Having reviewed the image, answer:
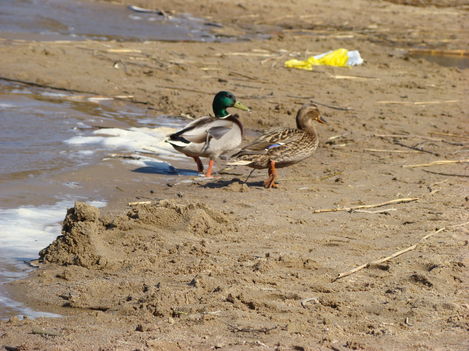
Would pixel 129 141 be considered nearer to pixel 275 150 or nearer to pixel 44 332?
pixel 275 150

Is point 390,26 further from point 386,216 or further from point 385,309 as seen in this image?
point 385,309

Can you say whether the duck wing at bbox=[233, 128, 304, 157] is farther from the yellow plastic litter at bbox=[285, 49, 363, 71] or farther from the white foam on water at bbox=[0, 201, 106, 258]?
the yellow plastic litter at bbox=[285, 49, 363, 71]

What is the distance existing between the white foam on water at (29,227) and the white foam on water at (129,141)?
2.09 meters

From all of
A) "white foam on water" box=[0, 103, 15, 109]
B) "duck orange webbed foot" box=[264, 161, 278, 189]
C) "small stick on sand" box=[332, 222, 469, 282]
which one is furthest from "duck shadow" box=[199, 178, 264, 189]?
"white foam on water" box=[0, 103, 15, 109]

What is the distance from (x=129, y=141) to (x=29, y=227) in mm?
3133

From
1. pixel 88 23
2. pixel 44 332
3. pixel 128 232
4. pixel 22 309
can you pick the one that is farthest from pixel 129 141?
pixel 88 23

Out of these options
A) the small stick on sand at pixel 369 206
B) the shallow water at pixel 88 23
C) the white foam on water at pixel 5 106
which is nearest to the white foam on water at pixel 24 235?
the small stick on sand at pixel 369 206

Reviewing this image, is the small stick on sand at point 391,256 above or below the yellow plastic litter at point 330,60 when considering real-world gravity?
below

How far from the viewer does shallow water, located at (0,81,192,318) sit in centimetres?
630

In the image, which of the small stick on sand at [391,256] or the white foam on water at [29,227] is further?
the white foam on water at [29,227]

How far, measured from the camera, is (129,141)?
375 inches

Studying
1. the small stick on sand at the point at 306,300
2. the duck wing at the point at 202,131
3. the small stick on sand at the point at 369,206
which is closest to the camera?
the small stick on sand at the point at 306,300

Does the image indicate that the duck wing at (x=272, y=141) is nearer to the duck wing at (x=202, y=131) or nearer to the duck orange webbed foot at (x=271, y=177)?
the duck orange webbed foot at (x=271, y=177)

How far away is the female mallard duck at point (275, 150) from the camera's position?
8039mm
